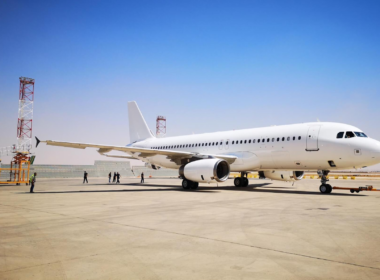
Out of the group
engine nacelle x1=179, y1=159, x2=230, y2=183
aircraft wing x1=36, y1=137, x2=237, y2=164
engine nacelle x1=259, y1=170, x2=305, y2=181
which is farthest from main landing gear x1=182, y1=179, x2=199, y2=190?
engine nacelle x1=259, y1=170, x2=305, y2=181

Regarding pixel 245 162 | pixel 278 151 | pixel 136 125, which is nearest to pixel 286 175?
pixel 245 162

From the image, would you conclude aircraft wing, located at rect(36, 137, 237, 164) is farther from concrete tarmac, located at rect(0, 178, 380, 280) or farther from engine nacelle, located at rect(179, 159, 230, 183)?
concrete tarmac, located at rect(0, 178, 380, 280)

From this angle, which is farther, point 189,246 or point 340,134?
point 340,134

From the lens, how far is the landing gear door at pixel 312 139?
18281mm

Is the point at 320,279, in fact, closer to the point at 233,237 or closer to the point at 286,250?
the point at 286,250

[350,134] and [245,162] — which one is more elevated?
[350,134]

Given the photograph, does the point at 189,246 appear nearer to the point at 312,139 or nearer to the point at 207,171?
the point at 207,171

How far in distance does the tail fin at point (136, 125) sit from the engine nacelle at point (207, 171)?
42.5 feet

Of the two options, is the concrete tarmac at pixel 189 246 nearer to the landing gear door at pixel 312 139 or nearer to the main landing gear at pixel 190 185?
the landing gear door at pixel 312 139

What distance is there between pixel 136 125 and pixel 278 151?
17.8 meters

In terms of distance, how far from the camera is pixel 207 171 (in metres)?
19.0

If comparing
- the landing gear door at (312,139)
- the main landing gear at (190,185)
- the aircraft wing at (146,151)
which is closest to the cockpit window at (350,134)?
the landing gear door at (312,139)

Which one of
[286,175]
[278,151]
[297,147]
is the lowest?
[286,175]

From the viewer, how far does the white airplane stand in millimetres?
17281
